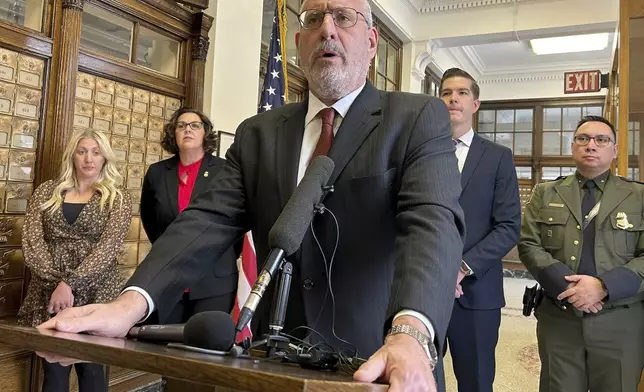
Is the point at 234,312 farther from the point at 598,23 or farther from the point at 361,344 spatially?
the point at 598,23

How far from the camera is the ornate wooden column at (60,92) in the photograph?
2768 millimetres

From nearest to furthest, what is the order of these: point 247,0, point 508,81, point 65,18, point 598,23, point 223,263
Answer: point 223,263
point 65,18
point 247,0
point 598,23
point 508,81

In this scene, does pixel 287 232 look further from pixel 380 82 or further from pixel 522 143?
pixel 522 143

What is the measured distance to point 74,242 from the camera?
99.5 inches

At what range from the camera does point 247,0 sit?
3842 millimetres

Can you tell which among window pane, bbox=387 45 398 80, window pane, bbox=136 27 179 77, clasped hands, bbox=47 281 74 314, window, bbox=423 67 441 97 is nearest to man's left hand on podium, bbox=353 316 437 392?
clasped hands, bbox=47 281 74 314

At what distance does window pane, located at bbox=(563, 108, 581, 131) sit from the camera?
9930mm

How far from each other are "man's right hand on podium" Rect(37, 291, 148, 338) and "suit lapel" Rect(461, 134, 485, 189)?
160 cm

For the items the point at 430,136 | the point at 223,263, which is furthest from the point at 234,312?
the point at 430,136

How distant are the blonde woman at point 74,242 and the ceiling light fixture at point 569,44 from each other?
24.2ft

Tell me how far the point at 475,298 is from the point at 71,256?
1.85m

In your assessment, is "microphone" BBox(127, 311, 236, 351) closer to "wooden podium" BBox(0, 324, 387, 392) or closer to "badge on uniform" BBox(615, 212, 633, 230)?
"wooden podium" BBox(0, 324, 387, 392)

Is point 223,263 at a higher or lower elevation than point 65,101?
lower

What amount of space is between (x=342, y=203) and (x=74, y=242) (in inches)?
74.5
